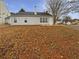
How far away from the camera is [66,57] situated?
9.54 metres

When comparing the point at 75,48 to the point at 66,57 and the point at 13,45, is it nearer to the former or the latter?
the point at 66,57

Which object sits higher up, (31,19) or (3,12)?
(3,12)

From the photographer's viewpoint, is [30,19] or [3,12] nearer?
[30,19]

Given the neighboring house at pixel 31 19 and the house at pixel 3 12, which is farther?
the house at pixel 3 12

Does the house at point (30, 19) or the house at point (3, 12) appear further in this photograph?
the house at point (3, 12)

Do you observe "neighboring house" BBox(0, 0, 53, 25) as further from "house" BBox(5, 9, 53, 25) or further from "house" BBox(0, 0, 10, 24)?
"house" BBox(0, 0, 10, 24)

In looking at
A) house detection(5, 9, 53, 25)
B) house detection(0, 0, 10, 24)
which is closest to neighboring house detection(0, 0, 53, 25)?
house detection(5, 9, 53, 25)

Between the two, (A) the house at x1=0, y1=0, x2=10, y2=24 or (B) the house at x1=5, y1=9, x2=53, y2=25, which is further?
(A) the house at x1=0, y1=0, x2=10, y2=24

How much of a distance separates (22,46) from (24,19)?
123 ft

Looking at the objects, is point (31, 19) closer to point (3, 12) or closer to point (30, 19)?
point (30, 19)

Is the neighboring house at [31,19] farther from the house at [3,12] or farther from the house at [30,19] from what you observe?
the house at [3,12]

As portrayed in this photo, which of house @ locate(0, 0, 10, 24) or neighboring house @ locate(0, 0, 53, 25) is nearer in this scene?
neighboring house @ locate(0, 0, 53, 25)

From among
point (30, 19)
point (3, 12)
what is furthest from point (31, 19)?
point (3, 12)

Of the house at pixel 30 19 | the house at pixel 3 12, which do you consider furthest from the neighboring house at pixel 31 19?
the house at pixel 3 12
